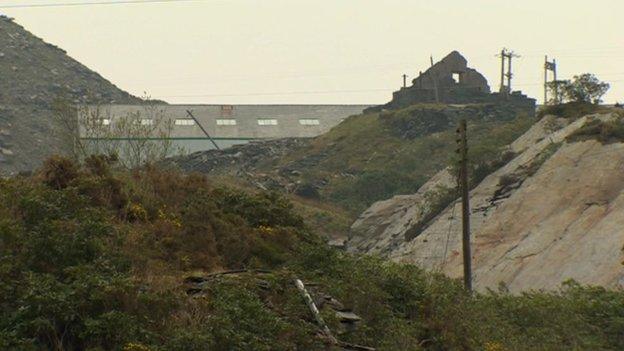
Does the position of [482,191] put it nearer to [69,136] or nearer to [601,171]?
[601,171]

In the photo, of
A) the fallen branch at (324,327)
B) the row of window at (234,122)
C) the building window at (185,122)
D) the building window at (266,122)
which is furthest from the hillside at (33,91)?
the fallen branch at (324,327)

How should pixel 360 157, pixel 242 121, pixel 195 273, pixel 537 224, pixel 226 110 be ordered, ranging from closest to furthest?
pixel 195 273, pixel 537 224, pixel 360 157, pixel 242 121, pixel 226 110

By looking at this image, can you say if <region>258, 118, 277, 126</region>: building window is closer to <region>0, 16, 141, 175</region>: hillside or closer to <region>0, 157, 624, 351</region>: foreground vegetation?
<region>0, 16, 141, 175</region>: hillside

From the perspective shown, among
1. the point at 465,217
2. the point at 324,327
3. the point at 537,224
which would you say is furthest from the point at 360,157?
the point at 324,327

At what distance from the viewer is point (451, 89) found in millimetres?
84125

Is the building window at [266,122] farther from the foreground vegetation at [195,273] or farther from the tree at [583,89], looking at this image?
the foreground vegetation at [195,273]

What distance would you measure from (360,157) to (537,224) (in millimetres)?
32212

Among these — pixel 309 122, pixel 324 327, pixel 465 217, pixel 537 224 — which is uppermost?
pixel 309 122

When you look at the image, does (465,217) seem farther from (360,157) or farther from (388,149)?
(388,149)

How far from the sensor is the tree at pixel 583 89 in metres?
60.3

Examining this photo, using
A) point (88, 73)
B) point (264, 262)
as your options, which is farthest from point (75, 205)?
point (88, 73)

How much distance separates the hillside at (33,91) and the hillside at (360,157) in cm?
1034

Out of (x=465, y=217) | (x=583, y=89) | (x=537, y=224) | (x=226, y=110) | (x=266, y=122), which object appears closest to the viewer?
(x=465, y=217)

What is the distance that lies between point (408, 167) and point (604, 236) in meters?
32.3
